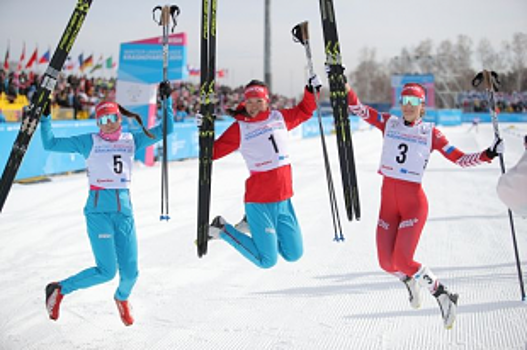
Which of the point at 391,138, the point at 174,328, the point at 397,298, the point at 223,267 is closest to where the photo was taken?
the point at 391,138

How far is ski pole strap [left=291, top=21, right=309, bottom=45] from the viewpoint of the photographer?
17.0 ft

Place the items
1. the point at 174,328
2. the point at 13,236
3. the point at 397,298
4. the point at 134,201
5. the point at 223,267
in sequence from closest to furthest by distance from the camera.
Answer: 1. the point at 174,328
2. the point at 397,298
3. the point at 223,267
4. the point at 13,236
5. the point at 134,201

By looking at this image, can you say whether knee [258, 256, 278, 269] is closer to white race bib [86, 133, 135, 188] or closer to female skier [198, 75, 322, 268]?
female skier [198, 75, 322, 268]

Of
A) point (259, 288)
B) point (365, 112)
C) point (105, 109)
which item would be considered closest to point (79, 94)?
point (259, 288)

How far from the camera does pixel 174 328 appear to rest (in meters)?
5.52

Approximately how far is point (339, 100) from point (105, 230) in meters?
2.35

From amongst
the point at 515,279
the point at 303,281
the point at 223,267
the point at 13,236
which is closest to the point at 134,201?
the point at 13,236

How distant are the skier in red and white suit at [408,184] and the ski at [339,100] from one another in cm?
18

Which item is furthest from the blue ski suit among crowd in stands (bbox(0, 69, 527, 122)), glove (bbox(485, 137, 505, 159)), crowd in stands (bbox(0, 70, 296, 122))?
crowd in stands (bbox(0, 70, 296, 122))

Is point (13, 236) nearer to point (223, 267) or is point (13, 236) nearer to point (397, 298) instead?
point (223, 267)

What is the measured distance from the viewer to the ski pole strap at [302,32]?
5176 mm

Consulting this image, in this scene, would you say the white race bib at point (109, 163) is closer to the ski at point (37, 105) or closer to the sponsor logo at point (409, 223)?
the ski at point (37, 105)

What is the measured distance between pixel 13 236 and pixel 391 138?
6.52m

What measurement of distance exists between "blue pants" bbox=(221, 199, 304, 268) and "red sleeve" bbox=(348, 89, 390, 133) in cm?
109
